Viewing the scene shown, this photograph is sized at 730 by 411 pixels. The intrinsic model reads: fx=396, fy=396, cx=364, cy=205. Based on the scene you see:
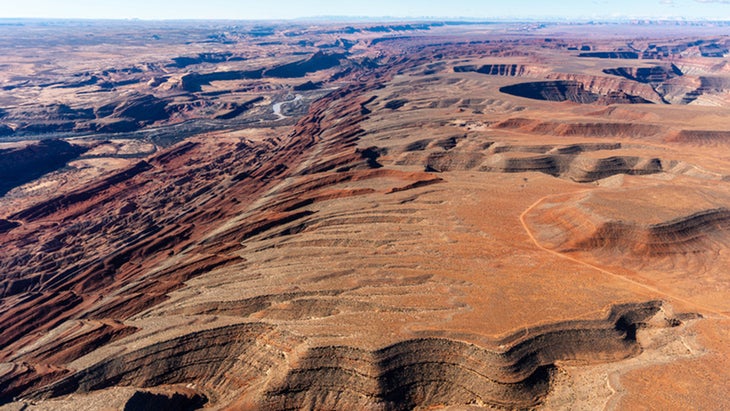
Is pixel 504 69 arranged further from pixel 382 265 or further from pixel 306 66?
pixel 382 265

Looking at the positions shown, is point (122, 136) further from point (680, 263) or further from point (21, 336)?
point (680, 263)

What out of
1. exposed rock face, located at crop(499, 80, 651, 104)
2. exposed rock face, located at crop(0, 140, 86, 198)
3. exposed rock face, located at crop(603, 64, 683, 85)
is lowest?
exposed rock face, located at crop(0, 140, 86, 198)

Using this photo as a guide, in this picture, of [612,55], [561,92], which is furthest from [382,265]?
[612,55]

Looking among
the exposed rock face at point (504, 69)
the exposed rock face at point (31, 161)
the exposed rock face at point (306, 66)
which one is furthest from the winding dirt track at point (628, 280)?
the exposed rock face at point (306, 66)

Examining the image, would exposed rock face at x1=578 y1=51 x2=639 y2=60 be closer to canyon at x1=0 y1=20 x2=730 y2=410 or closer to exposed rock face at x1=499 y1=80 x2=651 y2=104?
exposed rock face at x1=499 y1=80 x2=651 y2=104

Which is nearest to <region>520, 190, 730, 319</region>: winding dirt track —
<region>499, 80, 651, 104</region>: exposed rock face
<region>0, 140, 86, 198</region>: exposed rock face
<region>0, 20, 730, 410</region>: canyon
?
<region>0, 20, 730, 410</region>: canyon
